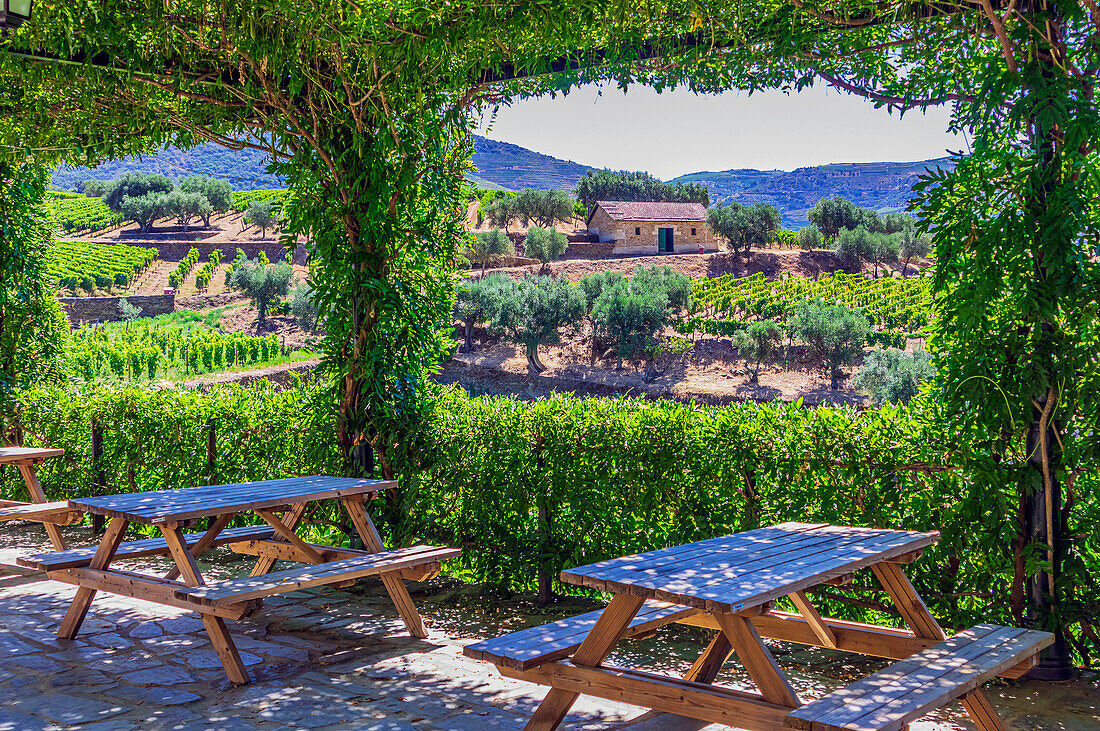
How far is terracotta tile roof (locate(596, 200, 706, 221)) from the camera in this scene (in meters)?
59.4

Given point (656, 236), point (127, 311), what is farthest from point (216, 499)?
point (656, 236)

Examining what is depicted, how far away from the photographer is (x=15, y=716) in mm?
3156

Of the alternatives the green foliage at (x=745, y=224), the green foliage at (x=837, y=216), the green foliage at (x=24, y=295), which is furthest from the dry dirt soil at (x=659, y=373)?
the green foliage at (x=837, y=216)

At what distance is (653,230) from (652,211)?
2633mm

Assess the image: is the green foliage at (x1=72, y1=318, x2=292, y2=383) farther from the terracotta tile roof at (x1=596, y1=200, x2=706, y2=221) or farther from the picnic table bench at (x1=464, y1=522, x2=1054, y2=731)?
the terracotta tile roof at (x1=596, y1=200, x2=706, y2=221)

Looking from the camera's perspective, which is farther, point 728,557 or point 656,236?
point 656,236

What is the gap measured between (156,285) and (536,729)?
5609 centimetres

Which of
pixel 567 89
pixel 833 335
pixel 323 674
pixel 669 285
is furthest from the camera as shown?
pixel 669 285

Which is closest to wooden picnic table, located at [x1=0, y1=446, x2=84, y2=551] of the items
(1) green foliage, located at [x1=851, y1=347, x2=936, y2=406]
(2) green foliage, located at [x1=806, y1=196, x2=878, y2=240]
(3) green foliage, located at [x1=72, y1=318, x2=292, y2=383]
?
(3) green foliage, located at [x1=72, y1=318, x2=292, y2=383]

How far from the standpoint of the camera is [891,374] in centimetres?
2880

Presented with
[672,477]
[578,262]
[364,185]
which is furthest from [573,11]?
[578,262]

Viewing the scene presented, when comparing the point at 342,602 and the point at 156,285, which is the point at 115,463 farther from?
the point at 156,285

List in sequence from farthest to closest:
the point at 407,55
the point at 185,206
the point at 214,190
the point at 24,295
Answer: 1. the point at 214,190
2. the point at 185,206
3. the point at 24,295
4. the point at 407,55

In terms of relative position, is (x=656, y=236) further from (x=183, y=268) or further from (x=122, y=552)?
(x=122, y=552)
